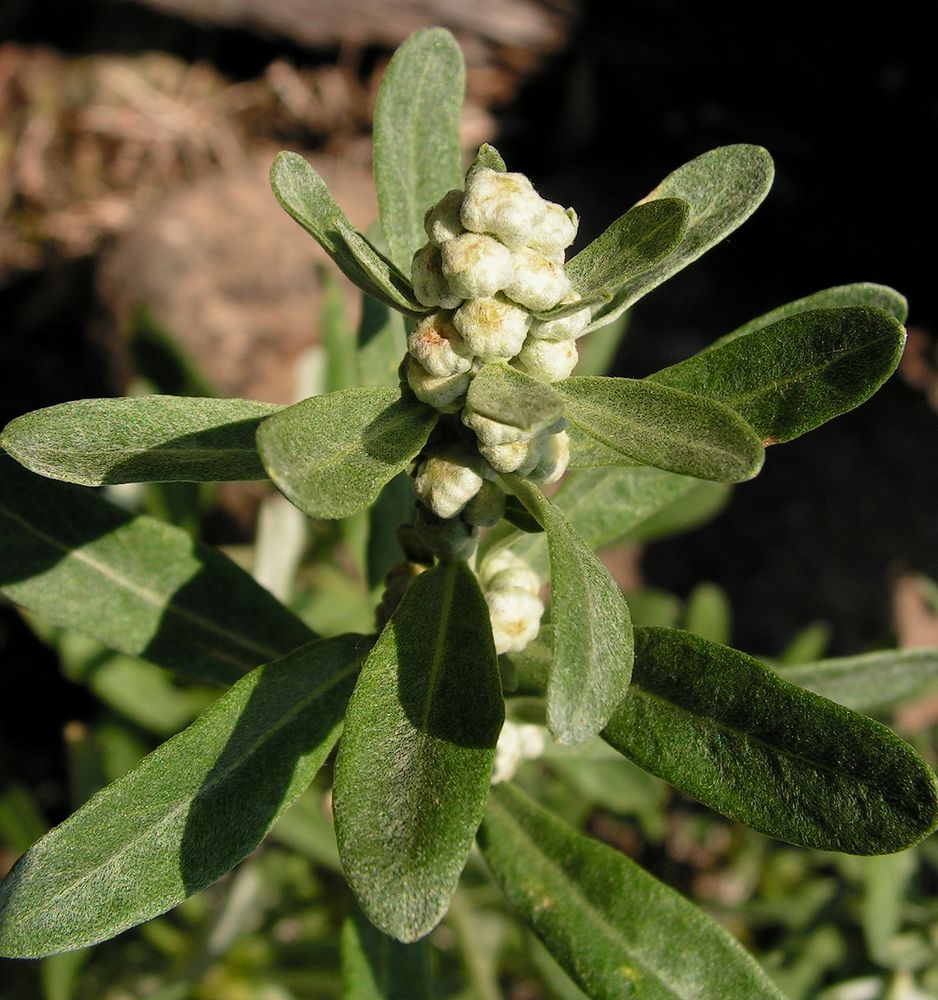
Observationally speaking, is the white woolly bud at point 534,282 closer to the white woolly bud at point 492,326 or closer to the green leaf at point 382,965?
the white woolly bud at point 492,326

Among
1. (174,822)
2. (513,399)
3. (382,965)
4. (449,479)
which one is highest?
(513,399)

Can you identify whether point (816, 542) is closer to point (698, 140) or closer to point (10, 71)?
point (698, 140)

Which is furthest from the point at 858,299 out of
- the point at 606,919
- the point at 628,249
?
the point at 606,919

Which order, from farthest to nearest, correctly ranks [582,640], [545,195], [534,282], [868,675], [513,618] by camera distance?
1. [545,195]
2. [868,675]
3. [513,618]
4. [534,282]
5. [582,640]

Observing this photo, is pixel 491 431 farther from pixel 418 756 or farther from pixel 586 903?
pixel 586 903

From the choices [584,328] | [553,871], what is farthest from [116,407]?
[553,871]

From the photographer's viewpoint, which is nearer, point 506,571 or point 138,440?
point 138,440
